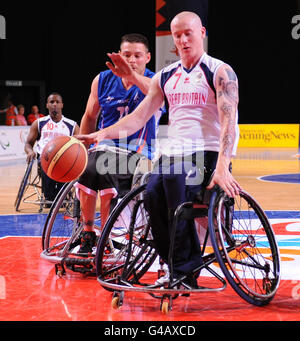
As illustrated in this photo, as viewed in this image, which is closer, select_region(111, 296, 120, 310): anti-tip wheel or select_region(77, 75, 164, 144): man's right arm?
select_region(111, 296, 120, 310): anti-tip wheel

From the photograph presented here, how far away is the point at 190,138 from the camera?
3504mm

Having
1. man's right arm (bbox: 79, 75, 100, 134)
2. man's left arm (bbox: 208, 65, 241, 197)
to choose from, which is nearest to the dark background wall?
man's right arm (bbox: 79, 75, 100, 134)

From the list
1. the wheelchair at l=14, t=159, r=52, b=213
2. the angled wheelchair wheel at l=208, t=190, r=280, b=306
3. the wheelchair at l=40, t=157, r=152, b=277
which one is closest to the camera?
the angled wheelchair wheel at l=208, t=190, r=280, b=306

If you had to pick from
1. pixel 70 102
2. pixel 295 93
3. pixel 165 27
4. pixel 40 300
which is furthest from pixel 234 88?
pixel 295 93

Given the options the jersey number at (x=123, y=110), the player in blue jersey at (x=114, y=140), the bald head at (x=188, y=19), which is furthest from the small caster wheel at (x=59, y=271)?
Result: the bald head at (x=188, y=19)

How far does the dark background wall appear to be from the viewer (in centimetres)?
2131

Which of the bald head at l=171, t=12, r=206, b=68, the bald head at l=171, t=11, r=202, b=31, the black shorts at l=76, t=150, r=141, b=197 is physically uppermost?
the bald head at l=171, t=11, r=202, b=31

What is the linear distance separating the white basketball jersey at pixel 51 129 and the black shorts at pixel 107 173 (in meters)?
3.60

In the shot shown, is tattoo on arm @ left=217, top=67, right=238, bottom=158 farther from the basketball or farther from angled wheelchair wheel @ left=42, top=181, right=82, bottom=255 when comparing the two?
angled wheelchair wheel @ left=42, top=181, right=82, bottom=255

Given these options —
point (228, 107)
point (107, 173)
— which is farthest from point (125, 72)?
point (228, 107)

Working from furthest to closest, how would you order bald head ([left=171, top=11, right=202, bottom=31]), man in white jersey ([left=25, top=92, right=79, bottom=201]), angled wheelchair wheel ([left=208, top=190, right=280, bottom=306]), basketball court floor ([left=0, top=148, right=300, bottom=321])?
man in white jersey ([left=25, top=92, right=79, bottom=201]) → bald head ([left=171, top=11, right=202, bottom=31]) → basketball court floor ([left=0, top=148, right=300, bottom=321]) → angled wheelchair wheel ([left=208, top=190, right=280, bottom=306])

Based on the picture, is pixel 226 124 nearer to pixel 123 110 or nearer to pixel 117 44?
pixel 123 110

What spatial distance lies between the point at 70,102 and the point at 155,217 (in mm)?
19425
